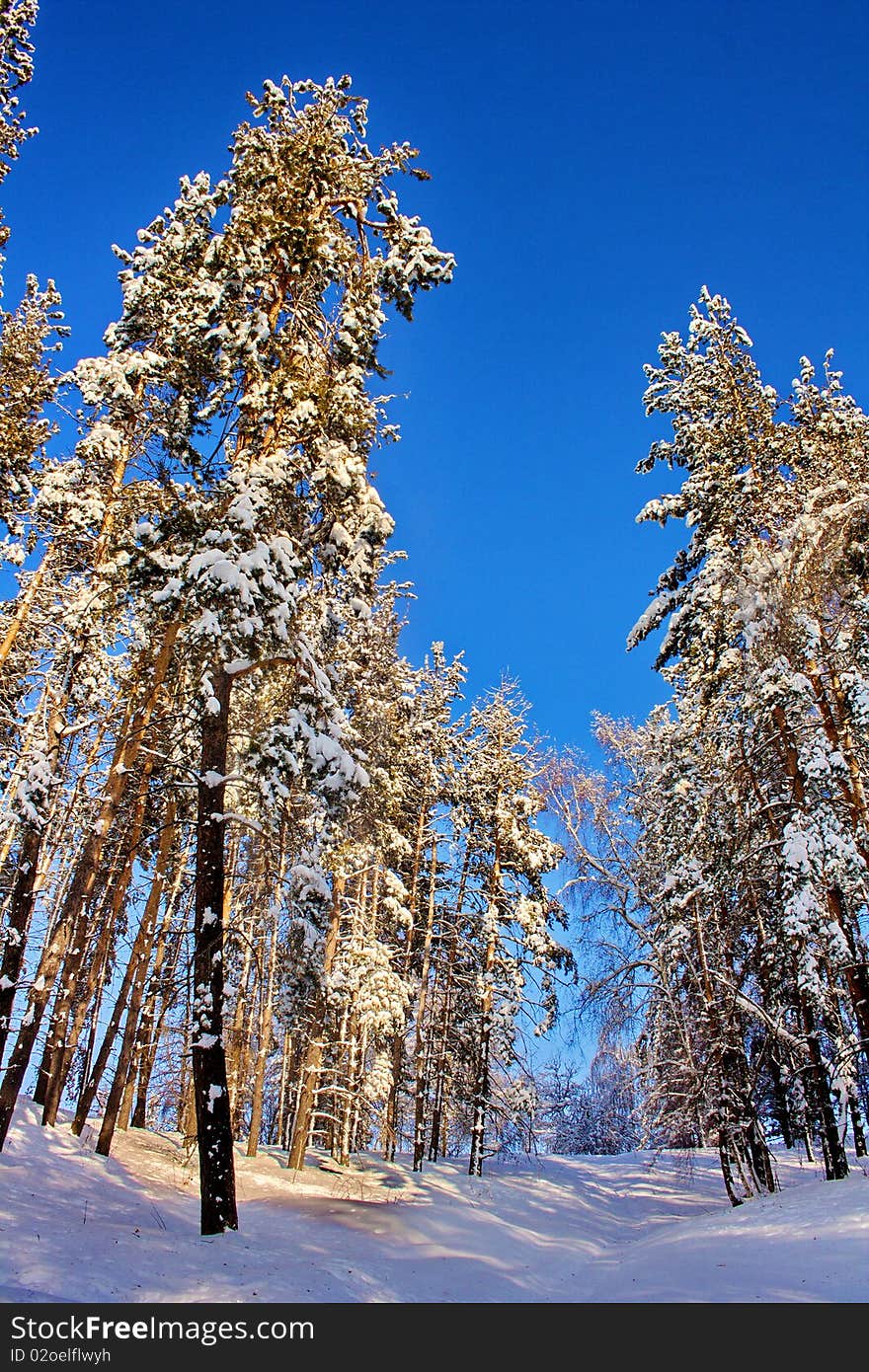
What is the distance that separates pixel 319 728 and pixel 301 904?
2.39m

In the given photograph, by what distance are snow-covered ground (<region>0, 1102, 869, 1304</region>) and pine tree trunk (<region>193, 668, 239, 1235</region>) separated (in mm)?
460

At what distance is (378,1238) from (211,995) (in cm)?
767

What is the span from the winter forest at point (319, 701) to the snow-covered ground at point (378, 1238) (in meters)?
1.02

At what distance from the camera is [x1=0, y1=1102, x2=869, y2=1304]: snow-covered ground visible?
22.9ft

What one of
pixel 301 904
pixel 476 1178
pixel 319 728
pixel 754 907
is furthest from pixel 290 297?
pixel 476 1178

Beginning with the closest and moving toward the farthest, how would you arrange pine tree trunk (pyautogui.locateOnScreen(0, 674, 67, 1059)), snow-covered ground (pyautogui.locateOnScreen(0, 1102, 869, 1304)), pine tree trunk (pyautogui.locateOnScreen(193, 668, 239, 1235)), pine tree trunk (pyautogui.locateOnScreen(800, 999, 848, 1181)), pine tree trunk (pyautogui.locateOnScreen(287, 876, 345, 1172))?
snow-covered ground (pyautogui.locateOnScreen(0, 1102, 869, 1304)), pine tree trunk (pyautogui.locateOnScreen(193, 668, 239, 1235)), pine tree trunk (pyautogui.locateOnScreen(0, 674, 67, 1059)), pine tree trunk (pyautogui.locateOnScreen(800, 999, 848, 1181)), pine tree trunk (pyautogui.locateOnScreen(287, 876, 345, 1172))

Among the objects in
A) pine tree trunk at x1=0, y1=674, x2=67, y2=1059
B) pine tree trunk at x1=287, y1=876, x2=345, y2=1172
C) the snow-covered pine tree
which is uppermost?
the snow-covered pine tree

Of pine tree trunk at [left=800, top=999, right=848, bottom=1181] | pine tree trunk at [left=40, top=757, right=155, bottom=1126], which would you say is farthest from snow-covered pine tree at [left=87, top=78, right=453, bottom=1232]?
pine tree trunk at [left=800, top=999, right=848, bottom=1181]

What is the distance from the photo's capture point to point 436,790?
1019 inches

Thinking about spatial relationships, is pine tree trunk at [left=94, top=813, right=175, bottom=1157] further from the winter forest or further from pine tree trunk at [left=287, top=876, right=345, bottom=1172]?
pine tree trunk at [left=287, top=876, right=345, bottom=1172]

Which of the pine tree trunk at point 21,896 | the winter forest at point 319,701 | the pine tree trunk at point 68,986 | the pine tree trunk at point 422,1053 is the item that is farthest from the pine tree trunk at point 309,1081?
the pine tree trunk at point 21,896

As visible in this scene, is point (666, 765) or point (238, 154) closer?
point (238, 154)

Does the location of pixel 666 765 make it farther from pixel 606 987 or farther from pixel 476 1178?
pixel 476 1178

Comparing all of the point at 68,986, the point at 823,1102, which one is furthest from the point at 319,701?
the point at 823,1102
